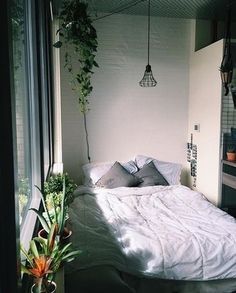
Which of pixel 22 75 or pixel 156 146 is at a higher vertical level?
pixel 22 75

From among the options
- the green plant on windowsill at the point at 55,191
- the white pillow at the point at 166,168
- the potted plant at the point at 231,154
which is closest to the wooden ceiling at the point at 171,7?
the potted plant at the point at 231,154

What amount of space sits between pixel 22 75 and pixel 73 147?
2.23 metres

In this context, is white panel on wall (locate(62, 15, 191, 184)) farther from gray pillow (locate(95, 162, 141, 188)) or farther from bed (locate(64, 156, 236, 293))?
bed (locate(64, 156, 236, 293))

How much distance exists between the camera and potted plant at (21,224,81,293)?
3.49ft

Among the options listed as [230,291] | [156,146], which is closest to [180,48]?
[156,146]

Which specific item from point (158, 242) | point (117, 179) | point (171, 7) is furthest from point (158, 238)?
point (171, 7)

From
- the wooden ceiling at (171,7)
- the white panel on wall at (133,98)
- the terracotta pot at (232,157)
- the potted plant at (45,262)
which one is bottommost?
the potted plant at (45,262)

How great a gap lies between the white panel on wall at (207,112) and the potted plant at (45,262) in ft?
8.99

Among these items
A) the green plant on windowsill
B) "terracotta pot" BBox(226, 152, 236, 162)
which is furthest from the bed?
"terracotta pot" BBox(226, 152, 236, 162)

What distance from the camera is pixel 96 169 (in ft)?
12.6

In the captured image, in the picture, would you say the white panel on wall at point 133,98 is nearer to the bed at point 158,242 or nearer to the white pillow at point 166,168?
the white pillow at point 166,168

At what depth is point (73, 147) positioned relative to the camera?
4.01 meters

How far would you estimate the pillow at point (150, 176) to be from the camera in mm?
3734

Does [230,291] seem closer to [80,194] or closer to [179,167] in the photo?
[80,194]
